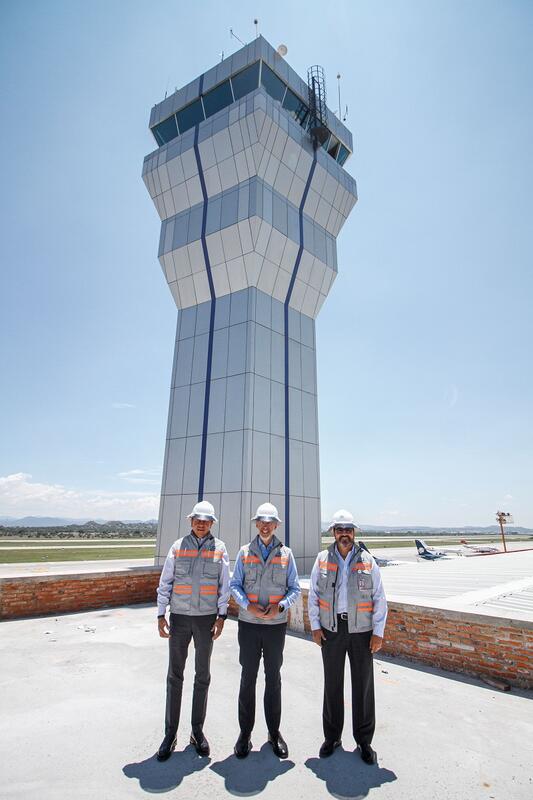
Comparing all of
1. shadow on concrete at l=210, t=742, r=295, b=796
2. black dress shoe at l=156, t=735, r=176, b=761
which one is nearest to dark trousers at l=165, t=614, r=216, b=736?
black dress shoe at l=156, t=735, r=176, b=761

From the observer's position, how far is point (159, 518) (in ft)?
49.8

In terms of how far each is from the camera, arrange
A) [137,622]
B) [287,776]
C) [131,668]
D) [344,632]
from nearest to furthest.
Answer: [287,776], [344,632], [131,668], [137,622]

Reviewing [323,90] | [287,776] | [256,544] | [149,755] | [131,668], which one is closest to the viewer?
[287,776]

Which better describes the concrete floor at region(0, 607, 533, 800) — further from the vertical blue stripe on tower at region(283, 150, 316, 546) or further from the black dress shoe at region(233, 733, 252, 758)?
the vertical blue stripe on tower at region(283, 150, 316, 546)

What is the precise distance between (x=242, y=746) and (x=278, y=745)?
353 millimetres

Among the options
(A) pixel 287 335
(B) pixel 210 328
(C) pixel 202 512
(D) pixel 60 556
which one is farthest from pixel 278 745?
(D) pixel 60 556

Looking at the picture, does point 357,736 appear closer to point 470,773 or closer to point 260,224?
point 470,773

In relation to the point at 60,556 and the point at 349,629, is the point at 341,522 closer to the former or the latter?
the point at 349,629

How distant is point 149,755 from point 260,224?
1457cm

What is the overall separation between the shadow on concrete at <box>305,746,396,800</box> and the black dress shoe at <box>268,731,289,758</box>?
0.75ft

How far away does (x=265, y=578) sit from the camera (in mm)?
4398

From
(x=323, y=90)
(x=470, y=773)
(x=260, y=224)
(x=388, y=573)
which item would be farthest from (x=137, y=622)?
(x=323, y=90)

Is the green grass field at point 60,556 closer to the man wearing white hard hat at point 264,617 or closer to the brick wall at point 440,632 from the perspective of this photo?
the brick wall at point 440,632

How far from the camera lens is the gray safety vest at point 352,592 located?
4.15 m
